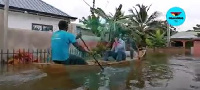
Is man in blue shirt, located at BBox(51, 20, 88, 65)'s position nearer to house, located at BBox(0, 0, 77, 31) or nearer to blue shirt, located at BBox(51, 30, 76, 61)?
blue shirt, located at BBox(51, 30, 76, 61)

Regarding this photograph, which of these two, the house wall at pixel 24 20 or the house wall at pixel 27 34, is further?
the house wall at pixel 24 20

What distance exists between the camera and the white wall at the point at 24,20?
18.8 meters

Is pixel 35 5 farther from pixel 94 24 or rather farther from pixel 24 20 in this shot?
pixel 94 24

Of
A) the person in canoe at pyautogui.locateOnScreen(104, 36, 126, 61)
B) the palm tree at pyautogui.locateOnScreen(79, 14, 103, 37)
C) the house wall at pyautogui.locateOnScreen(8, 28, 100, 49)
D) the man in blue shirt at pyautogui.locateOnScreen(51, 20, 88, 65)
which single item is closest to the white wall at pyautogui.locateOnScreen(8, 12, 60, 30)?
the house wall at pyautogui.locateOnScreen(8, 28, 100, 49)

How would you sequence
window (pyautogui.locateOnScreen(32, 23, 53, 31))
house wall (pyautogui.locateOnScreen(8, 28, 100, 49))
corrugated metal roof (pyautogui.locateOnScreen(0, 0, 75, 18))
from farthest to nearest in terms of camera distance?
window (pyautogui.locateOnScreen(32, 23, 53, 31)), corrugated metal roof (pyautogui.locateOnScreen(0, 0, 75, 18)), house wall (pyautogui.locateOnScreen(8, 28, 100, 49))

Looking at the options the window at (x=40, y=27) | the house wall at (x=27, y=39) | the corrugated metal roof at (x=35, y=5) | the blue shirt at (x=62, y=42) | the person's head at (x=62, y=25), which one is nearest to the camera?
the blue shirt at (x=62, y=42)

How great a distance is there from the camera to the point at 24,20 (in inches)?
772

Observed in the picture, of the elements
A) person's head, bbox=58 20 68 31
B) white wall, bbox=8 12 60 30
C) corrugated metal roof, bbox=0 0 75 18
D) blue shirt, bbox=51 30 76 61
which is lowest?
blue shirt, bbox=51 30 76 61

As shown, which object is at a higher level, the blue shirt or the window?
the window

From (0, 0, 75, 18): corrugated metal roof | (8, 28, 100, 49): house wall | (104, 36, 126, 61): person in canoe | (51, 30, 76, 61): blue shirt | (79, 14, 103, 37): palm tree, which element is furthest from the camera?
(79, 14, 103, 37): palm tree

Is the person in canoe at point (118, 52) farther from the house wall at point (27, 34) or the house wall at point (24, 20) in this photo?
the house wall at point (24, 20)

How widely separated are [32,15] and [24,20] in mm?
715

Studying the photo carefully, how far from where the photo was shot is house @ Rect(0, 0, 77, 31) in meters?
18.8

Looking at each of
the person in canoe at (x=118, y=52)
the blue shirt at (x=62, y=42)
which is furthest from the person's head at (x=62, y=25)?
the person in canoe at (x=118, y=52)
